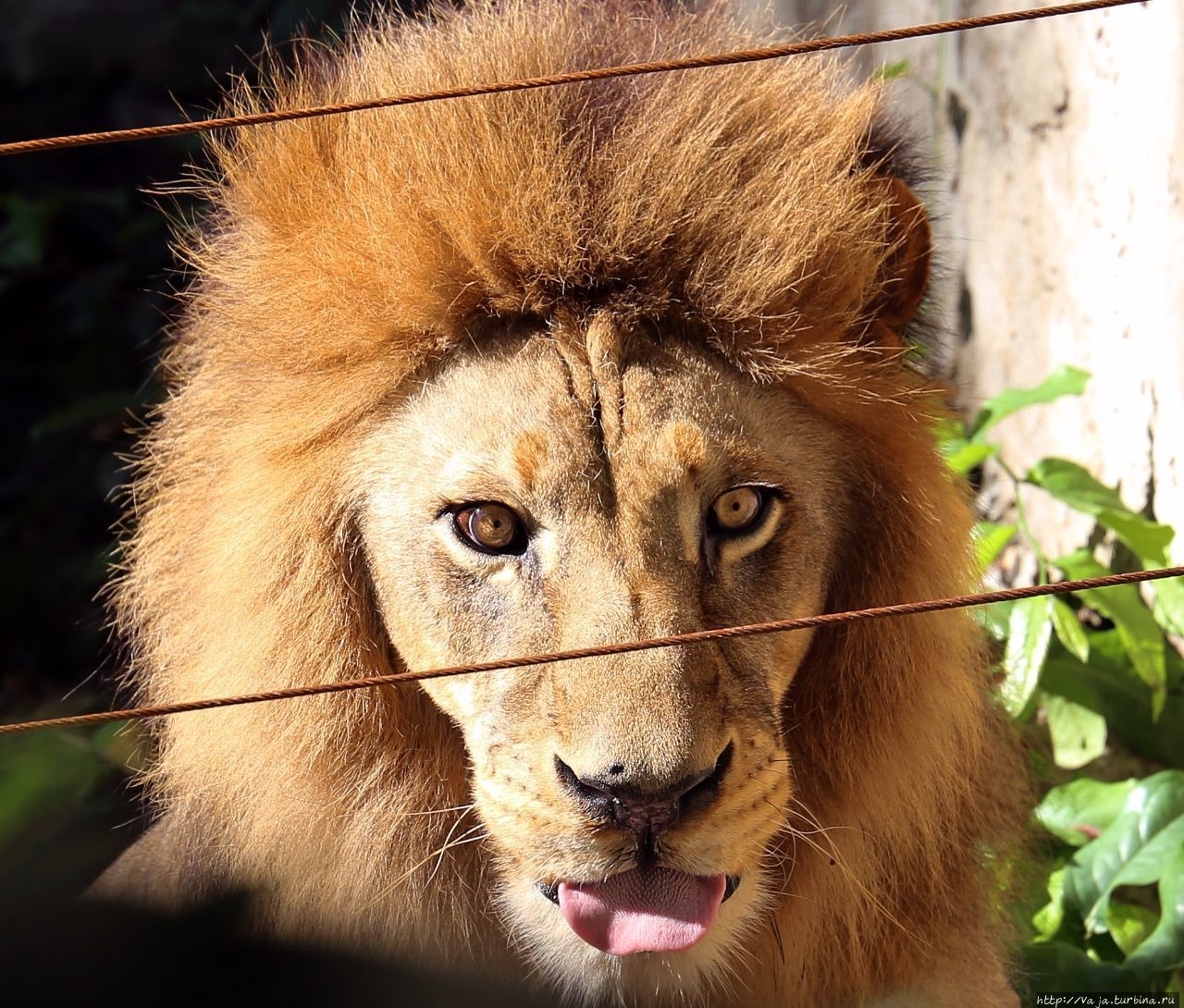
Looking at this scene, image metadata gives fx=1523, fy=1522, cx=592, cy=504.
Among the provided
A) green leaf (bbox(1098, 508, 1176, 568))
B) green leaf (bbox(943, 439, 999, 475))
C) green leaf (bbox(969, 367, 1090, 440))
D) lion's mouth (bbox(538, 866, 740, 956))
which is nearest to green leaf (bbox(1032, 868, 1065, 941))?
green leaf (bbox(1098, 508, 1176, 568))

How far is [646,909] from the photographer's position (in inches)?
64.0

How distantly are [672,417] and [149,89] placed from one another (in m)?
4.08

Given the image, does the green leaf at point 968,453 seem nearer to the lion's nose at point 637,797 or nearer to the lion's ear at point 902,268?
the lion's ear at point 902,268

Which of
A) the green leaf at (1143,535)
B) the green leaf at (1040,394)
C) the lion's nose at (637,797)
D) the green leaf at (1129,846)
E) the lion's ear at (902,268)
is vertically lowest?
the green leaf at (1129,846)

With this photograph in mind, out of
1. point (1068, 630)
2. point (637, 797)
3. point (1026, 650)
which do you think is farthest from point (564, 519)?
point (1068, 630)

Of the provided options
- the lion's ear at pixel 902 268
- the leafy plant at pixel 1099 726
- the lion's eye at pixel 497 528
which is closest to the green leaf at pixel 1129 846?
the leafy plant at pixel 1099 726

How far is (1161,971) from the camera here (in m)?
2.39

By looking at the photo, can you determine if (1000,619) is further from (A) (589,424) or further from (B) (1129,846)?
(A) (589,424)

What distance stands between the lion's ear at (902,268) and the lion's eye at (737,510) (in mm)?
295

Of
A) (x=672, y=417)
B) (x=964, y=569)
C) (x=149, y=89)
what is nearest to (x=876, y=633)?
(x=964, y=569)

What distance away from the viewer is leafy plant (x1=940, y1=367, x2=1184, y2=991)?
2410mm

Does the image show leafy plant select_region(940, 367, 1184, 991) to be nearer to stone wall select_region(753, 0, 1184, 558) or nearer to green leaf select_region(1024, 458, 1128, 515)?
green leaf select_region(1024, 458, 1128, 515)

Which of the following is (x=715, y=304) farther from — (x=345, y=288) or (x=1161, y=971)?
(x=1161, y=971)

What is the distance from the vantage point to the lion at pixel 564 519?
5.44 feet
